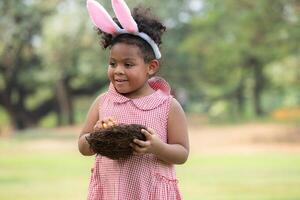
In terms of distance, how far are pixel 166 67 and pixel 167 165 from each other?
17.0ft

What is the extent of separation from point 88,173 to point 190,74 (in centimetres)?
176

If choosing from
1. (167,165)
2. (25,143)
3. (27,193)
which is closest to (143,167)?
(167,165)

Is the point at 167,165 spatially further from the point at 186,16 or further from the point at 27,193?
the point at 186,16

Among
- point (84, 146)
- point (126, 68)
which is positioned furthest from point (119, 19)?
point (84, 146)

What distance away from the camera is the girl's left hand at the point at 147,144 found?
1.63 m

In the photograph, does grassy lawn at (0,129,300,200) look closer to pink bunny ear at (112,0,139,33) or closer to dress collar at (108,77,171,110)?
dress collar at (108,77,171,110)

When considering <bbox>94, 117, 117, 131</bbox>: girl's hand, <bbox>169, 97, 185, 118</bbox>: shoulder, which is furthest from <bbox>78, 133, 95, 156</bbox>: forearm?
<bbox>169, 97, 185, 118</bbox>: shoulder

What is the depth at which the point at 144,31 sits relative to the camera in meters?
1.80

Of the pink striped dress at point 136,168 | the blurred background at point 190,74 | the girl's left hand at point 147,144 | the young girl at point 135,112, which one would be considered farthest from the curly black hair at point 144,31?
the blurred background at point 190,74

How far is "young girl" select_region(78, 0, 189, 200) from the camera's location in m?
1.73

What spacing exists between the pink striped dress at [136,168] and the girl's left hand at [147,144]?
0.08 m

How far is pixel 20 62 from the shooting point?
6902 mm

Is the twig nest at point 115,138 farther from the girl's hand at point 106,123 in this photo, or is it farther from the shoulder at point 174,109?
the shoulder at point 174,109

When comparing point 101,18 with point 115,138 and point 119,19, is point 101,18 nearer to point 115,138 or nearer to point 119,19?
point 119,19
